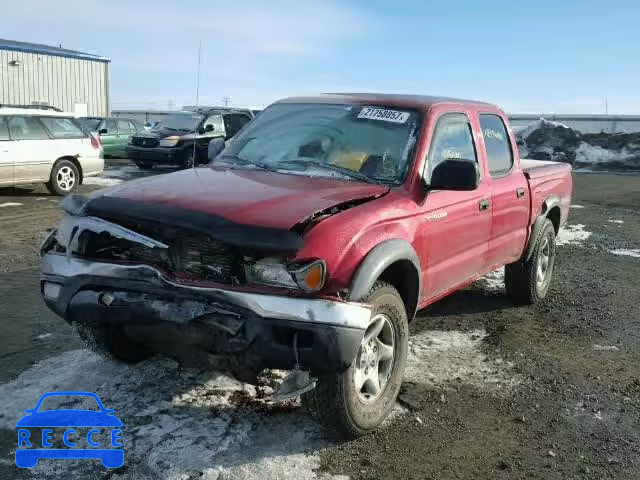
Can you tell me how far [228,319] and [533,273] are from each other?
12.9 ft

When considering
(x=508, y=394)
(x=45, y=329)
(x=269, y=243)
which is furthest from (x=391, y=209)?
(x=45, y=329)

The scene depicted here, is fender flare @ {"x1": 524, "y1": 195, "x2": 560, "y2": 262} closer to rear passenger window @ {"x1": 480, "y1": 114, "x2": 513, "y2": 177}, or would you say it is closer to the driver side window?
rear passenger window @ {"x1": 480, "y1": 114, "x2": 513, "y2": 177}

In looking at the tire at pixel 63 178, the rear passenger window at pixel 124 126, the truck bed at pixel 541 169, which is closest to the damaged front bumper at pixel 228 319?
the truck bed at pixel 541 169

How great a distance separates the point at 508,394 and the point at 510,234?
5.19ft

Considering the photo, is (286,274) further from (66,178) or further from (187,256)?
(66,178)

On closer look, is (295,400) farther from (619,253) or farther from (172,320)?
(619,253)

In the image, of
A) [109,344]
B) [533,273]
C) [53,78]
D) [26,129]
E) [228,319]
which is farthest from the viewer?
[53,78]

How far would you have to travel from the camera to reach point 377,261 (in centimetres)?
335

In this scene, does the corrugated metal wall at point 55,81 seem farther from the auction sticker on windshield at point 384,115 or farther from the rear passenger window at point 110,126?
the auction sticker on windshield at point 384,115

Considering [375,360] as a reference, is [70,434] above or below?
below

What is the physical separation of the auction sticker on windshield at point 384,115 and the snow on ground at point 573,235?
5.91 meters

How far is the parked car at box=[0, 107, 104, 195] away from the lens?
11469mm

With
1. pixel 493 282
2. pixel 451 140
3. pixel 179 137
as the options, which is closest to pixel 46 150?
pixel 179 137

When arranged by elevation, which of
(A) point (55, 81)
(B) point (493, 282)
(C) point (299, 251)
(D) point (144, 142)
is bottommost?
(B) point (493, 282)
